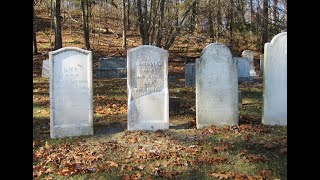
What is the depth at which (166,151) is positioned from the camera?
6.00 metres

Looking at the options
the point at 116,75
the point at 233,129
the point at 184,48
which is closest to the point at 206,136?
the point at 233,129

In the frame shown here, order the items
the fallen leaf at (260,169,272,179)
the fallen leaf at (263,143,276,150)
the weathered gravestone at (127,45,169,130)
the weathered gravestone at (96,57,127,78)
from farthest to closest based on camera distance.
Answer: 1. the weathered gravestone at (96,57,127,78)
2. the weathered gravestone at (127,45,169,130)
3. the fallen leaf at (263,143,276,150)
4. the fallen leaf at (260,169,272,179)

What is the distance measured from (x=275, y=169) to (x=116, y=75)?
1279cm

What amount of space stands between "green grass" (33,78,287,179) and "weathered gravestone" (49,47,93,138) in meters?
0.29

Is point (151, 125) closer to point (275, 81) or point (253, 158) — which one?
point (253, 158)

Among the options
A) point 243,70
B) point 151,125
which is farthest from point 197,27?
point 151,125

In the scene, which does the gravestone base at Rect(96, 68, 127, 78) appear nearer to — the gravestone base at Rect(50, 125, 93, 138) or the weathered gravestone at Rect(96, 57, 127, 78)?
the weathered gravestone at Rect(96, 57, 127, 78)

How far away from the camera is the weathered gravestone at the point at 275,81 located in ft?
25.2

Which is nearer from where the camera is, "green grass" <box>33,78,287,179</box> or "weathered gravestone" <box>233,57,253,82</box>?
"green grass" <box>33,78,287,179</box>

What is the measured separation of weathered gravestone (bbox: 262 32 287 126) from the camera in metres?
7.68

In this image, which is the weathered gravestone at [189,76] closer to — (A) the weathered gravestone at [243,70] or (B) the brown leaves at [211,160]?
(A) the weathered gravestone at [243,70]

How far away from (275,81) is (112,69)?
34.8 ft

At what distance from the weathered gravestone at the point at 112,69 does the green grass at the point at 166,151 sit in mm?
8394

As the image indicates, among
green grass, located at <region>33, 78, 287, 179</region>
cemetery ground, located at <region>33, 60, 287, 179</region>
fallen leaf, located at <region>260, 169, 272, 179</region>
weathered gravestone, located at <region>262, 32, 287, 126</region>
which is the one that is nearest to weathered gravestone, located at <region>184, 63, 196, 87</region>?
cemetery ground, located at <region>33, 60, 287, 179</region>
